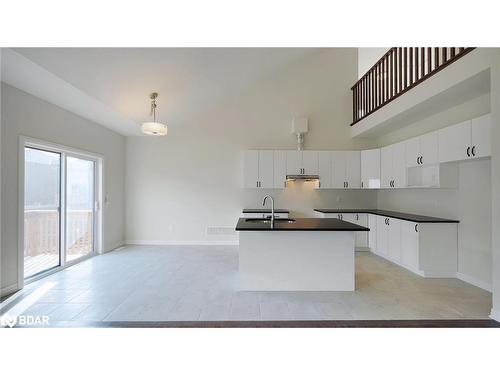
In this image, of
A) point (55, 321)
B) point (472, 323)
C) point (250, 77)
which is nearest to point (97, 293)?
point (55, 321)

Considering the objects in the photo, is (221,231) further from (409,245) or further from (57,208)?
(409,245)

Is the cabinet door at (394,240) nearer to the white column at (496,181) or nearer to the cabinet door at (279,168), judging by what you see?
the white column at (496,181)

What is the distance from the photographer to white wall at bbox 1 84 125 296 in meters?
3.27

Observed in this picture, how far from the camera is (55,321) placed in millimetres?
2594

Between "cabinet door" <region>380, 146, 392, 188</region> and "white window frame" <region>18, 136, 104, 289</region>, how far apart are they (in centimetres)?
591

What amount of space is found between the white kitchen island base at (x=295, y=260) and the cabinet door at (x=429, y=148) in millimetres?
2090

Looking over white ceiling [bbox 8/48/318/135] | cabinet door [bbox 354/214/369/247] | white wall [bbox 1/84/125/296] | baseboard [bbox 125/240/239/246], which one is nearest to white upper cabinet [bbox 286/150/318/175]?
cabinet door [bbox 354/214/369/247]

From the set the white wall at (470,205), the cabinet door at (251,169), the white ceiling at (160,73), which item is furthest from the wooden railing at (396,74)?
the cabinet door at (251,169)

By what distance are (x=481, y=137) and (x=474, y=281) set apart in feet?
6.71

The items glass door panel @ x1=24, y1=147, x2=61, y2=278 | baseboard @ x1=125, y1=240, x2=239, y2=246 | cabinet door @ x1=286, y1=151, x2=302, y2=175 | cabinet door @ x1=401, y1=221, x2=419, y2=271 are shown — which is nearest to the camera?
glass door panel @ x1=24, y1=147, x2=61, y2=278

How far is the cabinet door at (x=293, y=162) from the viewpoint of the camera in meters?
6.09

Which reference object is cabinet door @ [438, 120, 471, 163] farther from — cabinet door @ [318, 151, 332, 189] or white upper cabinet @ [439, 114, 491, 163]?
cabinet door @ [318, 151, 332, 189]
